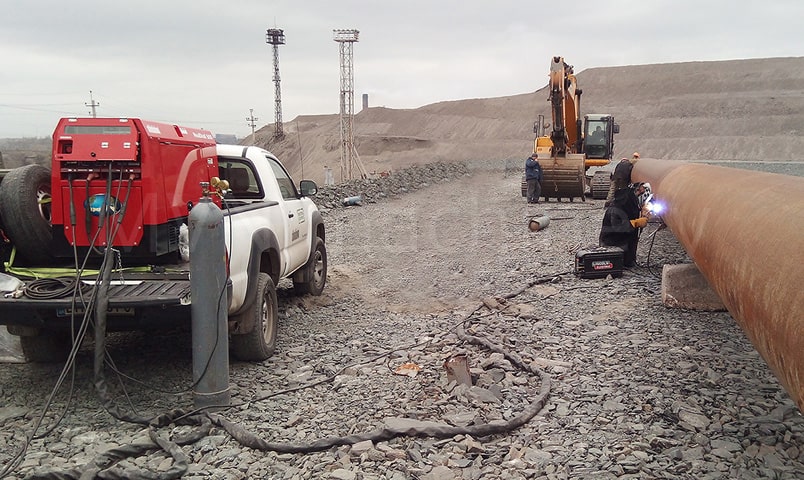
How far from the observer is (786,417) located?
155 inches

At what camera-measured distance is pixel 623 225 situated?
857cm

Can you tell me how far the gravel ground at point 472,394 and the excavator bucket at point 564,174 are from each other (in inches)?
445

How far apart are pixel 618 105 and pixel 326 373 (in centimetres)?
7768

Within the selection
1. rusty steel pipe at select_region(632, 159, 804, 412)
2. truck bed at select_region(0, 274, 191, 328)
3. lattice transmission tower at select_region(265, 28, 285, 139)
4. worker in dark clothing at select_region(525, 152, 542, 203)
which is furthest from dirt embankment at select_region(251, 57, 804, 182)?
rusty steel pipe at select_region(632, 159, 804, 412)

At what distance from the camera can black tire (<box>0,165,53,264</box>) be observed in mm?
5035

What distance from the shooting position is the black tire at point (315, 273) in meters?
8.39

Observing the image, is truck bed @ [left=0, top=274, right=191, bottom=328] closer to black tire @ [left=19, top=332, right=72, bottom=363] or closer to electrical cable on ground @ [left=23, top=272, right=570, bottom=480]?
electrical cable on ground @ [left=23, top=272, right=570, bottom=480]

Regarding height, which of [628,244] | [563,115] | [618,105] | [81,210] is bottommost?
[628,244]

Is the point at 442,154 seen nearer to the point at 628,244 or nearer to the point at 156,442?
the point at 628,244

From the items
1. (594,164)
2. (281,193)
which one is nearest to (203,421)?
(281,193)

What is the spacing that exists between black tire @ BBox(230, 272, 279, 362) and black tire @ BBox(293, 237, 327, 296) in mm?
2044

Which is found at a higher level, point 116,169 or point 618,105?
point 618,105

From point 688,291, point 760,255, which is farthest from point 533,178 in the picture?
point 760,255

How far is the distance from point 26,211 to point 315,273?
162 inches
